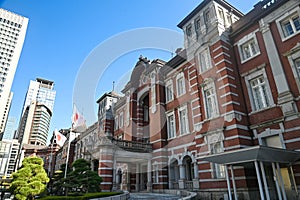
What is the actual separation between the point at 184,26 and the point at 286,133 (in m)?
11.3

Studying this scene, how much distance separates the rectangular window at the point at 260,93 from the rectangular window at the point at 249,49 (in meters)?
1.68

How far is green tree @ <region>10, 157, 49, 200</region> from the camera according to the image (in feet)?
37.2

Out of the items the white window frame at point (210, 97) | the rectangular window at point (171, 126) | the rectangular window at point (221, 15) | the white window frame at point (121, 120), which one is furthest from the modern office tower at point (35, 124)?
the rectangular window at point (221, 15)

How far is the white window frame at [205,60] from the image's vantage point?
14.1 m

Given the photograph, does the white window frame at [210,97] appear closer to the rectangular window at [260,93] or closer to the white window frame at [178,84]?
the rectangular window at [260,93]

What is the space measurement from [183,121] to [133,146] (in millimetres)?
4791

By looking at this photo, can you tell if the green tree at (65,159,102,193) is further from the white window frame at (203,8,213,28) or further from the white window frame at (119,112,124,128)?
the white window frame at (203,8,213,28)

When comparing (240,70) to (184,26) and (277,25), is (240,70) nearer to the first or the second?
(277,25)

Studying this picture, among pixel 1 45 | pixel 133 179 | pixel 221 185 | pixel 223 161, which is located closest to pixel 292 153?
pixel 223 161

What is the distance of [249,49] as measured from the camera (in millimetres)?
12930

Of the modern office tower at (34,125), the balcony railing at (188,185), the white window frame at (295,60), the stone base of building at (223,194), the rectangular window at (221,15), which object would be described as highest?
the modern office tower at (34,125)

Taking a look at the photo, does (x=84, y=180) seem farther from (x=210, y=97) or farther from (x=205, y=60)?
(x=205, y=60)

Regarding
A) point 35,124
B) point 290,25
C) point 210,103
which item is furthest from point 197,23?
point 35,124

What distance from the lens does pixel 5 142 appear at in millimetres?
62469
